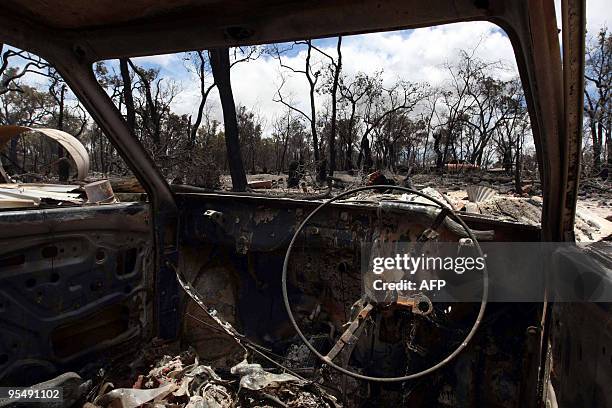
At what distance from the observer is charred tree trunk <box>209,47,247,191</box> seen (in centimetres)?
1149

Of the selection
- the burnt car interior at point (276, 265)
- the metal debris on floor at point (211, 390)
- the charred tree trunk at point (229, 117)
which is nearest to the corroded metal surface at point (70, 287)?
the burnt car interior at point (276, 265)

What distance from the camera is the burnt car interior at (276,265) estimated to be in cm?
137

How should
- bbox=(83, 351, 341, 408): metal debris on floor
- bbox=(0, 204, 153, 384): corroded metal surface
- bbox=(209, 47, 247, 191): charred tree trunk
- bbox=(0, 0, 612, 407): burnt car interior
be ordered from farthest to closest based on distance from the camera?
bbox=(209, 47, 247, 191): charred tree trunk
bbox=(83, 351, 341, 408): metal debris on floor
bbox=(0, 204, 153, 384): corroded metal surface
bbox=(0, 0, 612, 407): burnt car interior

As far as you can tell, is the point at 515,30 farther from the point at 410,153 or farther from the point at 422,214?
the point at 410,153

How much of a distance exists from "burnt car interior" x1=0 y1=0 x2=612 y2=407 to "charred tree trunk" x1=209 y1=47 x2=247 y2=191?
28.5 feet

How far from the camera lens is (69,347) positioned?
209cm

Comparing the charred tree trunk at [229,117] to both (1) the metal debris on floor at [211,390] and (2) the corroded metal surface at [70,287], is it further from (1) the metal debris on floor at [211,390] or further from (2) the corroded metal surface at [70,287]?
(1) the metal debris on floor at [211,390]

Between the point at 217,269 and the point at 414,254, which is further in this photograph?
the point at 217,269

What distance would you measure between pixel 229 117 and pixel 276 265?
957cm

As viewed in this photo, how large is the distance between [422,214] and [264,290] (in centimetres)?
128

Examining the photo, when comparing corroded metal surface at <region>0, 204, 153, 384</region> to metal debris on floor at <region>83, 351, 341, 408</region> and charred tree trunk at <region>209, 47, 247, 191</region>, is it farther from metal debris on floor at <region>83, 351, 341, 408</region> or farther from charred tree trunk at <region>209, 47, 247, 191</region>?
charred tree trunk at <region>209, 47, 247, 191</region>

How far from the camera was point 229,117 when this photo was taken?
11.8 metres

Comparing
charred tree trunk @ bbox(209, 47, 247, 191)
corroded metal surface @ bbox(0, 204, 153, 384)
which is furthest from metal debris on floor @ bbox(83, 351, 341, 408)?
charred tree trunk @ bbox(209, 47, 247, 191)

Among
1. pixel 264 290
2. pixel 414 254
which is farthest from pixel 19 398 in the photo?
pixel 414 254
